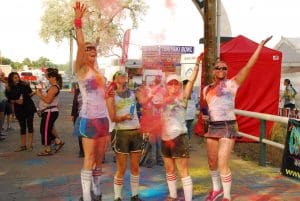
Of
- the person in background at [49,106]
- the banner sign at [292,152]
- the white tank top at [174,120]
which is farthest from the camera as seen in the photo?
the person in background at [49,106]

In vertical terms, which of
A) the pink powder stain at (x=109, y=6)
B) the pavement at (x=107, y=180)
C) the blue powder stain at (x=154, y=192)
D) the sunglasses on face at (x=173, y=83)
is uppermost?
the pink powder stain at (x=109, y=6)

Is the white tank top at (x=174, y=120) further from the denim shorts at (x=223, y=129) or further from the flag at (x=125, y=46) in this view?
the flag at (x=125, y=46)

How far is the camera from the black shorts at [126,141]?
5.64m

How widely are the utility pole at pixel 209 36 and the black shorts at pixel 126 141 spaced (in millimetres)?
6400

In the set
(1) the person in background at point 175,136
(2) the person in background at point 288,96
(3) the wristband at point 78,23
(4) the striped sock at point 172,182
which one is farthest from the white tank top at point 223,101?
(2) the person in background at point 288,96

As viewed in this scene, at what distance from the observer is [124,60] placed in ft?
21.8

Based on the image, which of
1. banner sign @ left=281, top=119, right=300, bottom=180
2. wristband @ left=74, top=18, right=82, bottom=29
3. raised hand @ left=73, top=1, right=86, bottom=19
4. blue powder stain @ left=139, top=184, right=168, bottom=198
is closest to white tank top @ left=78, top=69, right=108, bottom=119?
wristband @ left=74, top=18, right=82, bottom=29

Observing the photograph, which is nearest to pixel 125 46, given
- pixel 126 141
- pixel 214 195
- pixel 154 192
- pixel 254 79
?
pixel 126 141

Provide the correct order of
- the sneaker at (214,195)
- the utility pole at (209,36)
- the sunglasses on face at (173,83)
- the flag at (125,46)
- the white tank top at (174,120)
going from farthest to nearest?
1. the utility pole at (209,36)
2. the flag at (125,46)
3. the sneaker at (214,195)
4. the sunglasses on face at (173,83)
5. the white tank top at (174,120)

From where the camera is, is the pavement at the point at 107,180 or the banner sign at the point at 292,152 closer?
the pavement at the point at 107,180

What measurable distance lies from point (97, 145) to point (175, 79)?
1.24 metres

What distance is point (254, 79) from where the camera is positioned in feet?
41.2

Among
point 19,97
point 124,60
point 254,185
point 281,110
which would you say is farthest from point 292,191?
point 281,110

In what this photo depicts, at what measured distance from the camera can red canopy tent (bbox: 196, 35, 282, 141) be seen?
12367mm
